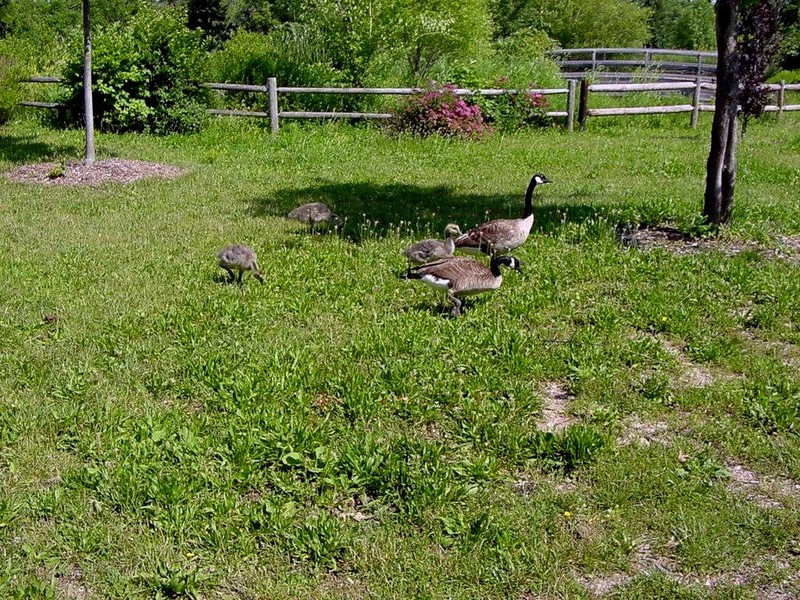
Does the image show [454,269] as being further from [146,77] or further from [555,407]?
[146,77]

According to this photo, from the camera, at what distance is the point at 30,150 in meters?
16.8

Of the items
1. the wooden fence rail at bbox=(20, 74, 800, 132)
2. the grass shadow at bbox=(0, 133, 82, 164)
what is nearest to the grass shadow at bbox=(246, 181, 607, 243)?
the grass shadow at bbox=(0, 133, 82, 164)

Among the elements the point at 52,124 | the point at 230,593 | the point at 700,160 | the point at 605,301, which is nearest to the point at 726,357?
the point at 605,301

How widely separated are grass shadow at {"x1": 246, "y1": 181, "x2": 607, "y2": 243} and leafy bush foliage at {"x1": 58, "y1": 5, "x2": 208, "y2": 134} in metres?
6.87

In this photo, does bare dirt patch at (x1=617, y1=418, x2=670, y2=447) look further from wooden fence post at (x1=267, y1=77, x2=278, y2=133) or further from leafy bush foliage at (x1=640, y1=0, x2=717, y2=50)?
leafy bush foliage at (x1=640, y1=0, x2=717, y2=50)

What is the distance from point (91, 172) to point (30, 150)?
3348mm

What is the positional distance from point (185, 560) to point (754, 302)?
5.85 meters

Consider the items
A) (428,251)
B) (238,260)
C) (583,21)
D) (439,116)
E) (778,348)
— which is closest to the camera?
(778,348)

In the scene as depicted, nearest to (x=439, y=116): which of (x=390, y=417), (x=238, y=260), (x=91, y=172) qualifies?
(x=91, y=172)

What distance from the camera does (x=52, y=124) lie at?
20.5 metres

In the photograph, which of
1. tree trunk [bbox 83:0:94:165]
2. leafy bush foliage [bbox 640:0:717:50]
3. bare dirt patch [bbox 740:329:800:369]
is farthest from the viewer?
leafy bush foliage [bbox 640:0:717:50]

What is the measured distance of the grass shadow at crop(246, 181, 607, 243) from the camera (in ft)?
35.1

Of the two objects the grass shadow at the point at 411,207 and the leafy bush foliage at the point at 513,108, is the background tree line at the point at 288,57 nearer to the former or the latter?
the leafy bush foliage at the point at 513,108

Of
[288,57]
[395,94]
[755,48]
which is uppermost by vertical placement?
[755,48]
